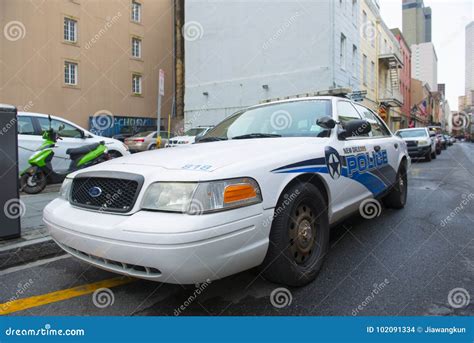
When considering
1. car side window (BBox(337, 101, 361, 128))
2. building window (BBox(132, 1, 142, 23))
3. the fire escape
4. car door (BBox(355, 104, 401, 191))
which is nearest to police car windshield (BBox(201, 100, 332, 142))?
car side window (BBox(337, 101, 361, 128))

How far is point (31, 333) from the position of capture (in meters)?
2.33

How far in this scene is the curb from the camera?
3.42 metres

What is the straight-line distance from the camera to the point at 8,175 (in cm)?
378

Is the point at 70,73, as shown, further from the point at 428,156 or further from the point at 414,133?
the point at 428,156

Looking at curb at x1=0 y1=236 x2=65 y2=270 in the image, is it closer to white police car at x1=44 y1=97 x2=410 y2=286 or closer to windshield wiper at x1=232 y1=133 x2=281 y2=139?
white police car at x1=44 y1=97 x2=410 y2=286

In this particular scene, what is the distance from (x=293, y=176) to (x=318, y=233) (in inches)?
23.1

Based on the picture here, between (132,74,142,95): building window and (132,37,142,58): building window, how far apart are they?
4.82 feet

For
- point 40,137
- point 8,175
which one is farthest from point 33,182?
point 8,175

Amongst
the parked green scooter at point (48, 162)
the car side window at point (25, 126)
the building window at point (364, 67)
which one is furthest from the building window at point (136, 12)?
the parked green scooter at point (48, 162)

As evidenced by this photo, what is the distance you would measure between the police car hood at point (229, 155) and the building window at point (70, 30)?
76.9 ft

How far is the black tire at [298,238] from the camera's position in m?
2.57

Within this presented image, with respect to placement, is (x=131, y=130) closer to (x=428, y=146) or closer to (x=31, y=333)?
(x=428, y=146)

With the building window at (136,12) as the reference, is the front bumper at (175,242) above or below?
below

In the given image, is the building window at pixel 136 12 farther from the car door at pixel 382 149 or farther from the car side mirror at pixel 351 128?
the car side mirror at pixel 351 128
